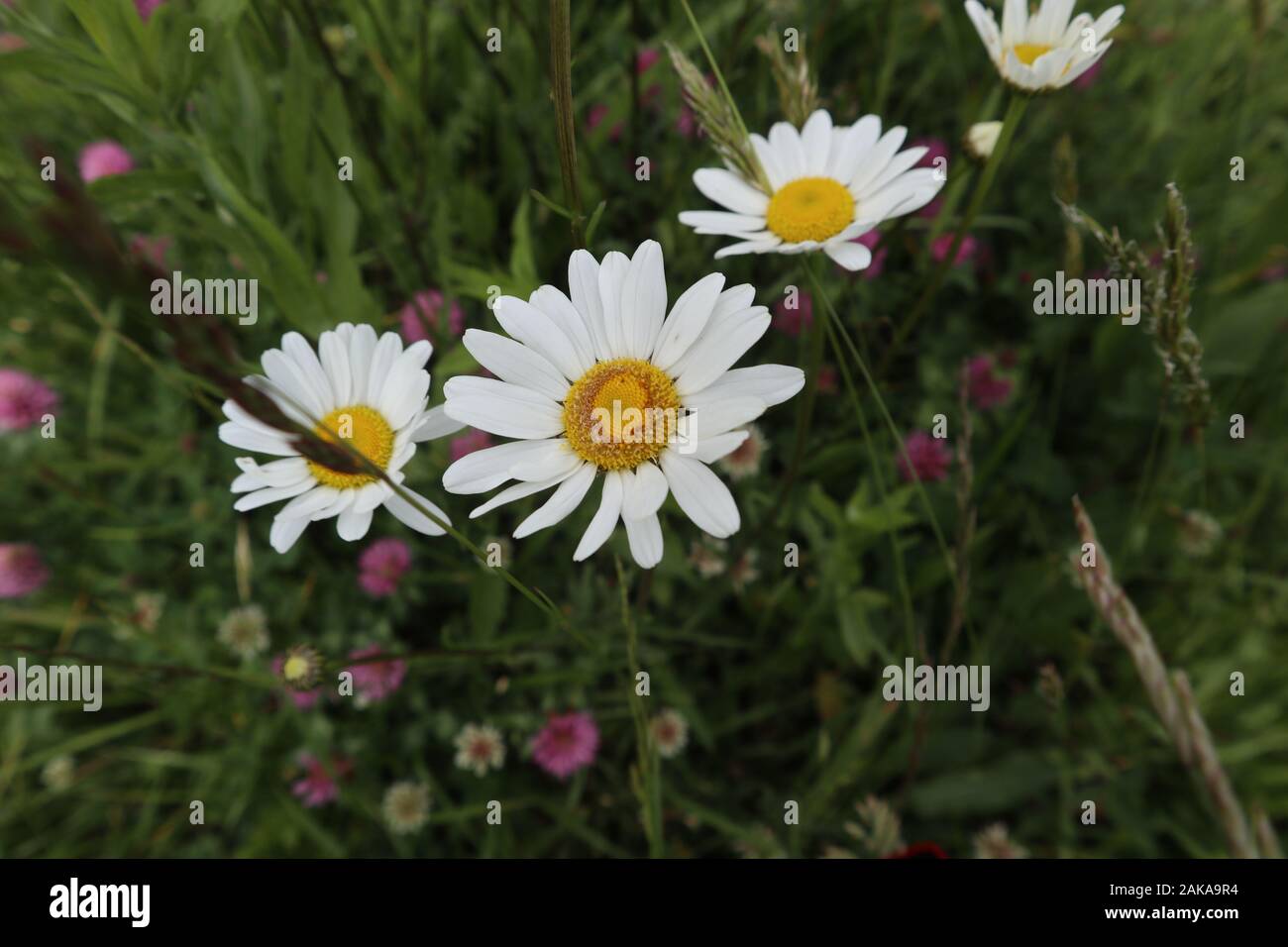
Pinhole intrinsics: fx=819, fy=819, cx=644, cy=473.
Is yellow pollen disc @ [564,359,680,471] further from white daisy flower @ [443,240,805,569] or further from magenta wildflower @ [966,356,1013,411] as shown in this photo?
magenta wildflower @ [966,356,1013,411]

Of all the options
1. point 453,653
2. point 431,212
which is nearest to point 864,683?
point 453,653

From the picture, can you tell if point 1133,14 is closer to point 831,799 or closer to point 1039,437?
point 1039,437

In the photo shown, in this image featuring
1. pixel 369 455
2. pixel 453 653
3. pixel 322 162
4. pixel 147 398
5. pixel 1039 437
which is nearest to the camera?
pixel 369 455

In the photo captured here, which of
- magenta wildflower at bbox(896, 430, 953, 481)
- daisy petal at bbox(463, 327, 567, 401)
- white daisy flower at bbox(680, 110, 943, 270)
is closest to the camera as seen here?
daisy petal at bbox(463, 327, 567, 401)

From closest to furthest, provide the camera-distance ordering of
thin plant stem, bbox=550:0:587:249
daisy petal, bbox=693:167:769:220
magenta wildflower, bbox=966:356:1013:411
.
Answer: thin plant stem, bbox=550:0:587:249
daisy petal, bbox=693:167:769:220
magenta wildflower, bbox=966:356:1013:411

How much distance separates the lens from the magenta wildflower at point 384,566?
1.71 meters

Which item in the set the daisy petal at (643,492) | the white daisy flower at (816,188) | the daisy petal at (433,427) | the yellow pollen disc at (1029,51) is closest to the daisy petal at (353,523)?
the daisy petal at (433,427)

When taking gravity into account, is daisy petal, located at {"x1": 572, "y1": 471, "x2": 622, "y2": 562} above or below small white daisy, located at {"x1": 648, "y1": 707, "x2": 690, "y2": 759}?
above

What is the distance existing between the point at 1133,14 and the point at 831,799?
2270 millimetres

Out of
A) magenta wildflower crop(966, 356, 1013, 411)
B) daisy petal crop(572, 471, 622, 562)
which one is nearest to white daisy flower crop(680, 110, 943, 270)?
daisy petal crop(572, 471, 622, 562)

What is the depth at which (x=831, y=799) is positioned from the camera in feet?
5.75

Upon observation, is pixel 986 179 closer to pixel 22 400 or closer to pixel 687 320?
pixel 687 320

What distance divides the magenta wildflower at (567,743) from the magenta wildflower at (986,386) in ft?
3.59

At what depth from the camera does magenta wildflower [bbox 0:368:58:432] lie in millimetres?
2031
